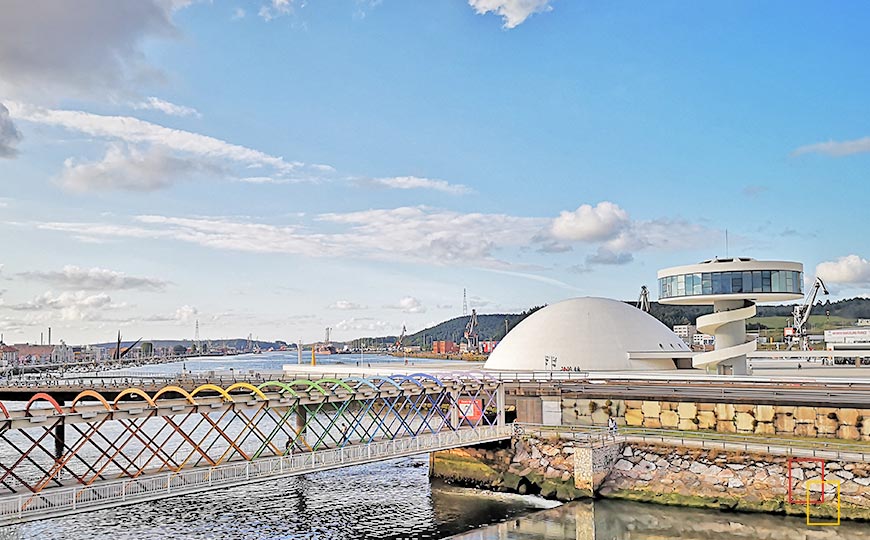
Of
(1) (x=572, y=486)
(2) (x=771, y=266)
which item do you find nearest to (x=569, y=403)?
(1) (x=572, y=486)

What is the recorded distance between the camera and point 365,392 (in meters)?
33.0

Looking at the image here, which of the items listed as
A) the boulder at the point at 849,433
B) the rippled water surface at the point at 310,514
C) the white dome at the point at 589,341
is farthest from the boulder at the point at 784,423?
the white dome at the point at 589,341

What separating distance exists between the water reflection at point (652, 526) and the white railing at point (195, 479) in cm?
493

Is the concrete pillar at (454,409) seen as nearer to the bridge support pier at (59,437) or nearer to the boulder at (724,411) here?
the boulder at (724,411)

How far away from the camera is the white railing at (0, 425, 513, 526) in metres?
22.3

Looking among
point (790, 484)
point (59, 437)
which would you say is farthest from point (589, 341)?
point (59, 437)

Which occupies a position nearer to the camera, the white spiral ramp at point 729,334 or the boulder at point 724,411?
the boulder at point 724,411

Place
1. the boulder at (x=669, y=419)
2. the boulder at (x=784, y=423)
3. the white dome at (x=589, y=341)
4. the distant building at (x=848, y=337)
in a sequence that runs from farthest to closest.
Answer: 1. the distant building at (x=848, y=337)
2. the white dome at (x=589, y=341)
3. the boulder at (x=669, y=419)
4. the boulder at (x=784, y=423)

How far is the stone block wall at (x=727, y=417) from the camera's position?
35.2 metres

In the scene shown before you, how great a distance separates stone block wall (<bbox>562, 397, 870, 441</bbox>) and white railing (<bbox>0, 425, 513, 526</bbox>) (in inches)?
376

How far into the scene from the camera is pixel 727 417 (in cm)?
3841

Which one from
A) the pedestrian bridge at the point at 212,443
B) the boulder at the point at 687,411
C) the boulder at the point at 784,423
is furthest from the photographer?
the boulder at the point at 687,411

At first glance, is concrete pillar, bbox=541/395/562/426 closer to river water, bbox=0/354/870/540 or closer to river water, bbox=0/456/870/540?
river water, bbox=0/456/870/540

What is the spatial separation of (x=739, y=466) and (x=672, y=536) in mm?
5166
